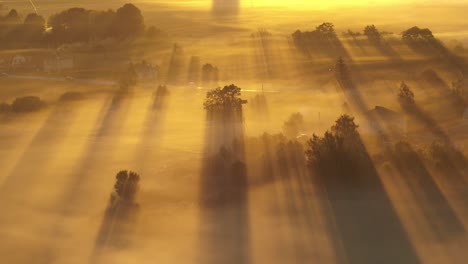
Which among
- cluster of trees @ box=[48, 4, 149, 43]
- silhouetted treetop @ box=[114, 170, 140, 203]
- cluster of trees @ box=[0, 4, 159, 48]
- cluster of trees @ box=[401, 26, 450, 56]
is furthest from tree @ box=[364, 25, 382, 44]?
silhouetted treetop @ box=[114, 170, 140, 203]

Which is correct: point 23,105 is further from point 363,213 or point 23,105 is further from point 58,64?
point 363,213

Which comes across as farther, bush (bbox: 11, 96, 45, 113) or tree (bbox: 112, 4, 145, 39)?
tree (bbox: 112, 4, 145, 39)

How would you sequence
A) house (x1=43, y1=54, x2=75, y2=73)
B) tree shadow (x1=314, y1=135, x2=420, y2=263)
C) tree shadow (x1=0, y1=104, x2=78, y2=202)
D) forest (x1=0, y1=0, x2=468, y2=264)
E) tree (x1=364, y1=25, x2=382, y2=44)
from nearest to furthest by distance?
tree shadow (x1=314, y1=135, x2=420, y2=263)
forest (x1=0, y1=0, x2=468, y2=264)
tree shadow (x1=0, y1=104, x2=78, y2=202)
house (x1=43, y1=54, x2=75, y2=73)
tree (x1=364, y1=25, x2=382, y2=44)

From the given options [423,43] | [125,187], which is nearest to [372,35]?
[423,43]

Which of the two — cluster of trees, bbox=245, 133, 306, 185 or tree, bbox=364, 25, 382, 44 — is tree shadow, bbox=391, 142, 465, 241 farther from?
tree, bbox=364, 25, 382, 44

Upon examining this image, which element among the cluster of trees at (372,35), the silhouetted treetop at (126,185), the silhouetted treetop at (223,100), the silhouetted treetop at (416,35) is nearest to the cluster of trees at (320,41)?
the cluster of trees at (372,35)

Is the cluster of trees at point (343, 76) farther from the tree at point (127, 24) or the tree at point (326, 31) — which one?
the tree at point (127, 24)

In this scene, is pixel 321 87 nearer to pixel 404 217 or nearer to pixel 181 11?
pixel 404 217
